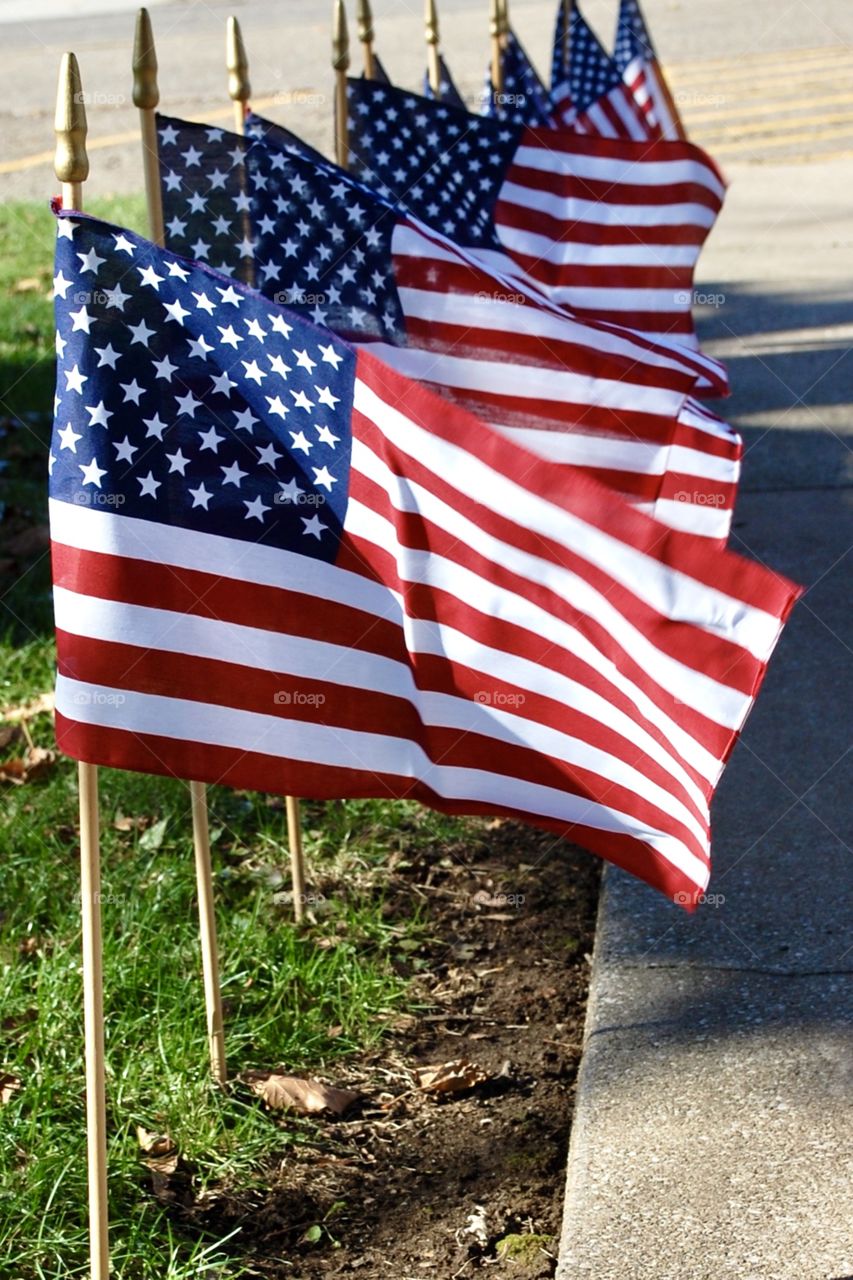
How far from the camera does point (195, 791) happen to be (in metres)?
3.37

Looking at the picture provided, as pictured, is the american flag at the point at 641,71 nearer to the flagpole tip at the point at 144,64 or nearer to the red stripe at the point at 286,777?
the flagpole tip at the point at 144,64

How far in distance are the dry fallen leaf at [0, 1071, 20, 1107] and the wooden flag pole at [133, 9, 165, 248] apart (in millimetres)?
1846

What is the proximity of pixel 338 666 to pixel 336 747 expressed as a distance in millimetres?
153

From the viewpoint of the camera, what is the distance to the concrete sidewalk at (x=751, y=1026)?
2.99m

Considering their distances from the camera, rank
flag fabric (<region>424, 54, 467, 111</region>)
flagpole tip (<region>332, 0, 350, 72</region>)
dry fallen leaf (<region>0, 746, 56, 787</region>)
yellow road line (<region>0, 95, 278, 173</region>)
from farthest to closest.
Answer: yellow road line (<region>0, 95, 278, 173</region>) < flag fabric (<region>424, 54, 467, 111</region>) < dry fallen leaf (<region>0, 746, 56, 787</region>) < flagpole tip (<region>332, 0, 350, 72</region>)

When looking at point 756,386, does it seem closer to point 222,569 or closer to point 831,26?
point 222,569

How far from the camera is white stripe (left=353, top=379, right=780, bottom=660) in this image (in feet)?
9.82

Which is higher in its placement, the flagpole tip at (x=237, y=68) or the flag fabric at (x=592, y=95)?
the flagpole tip at (x=237, y=68)

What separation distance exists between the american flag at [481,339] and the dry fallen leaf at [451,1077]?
136cm

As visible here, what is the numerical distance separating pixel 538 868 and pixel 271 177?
197cm

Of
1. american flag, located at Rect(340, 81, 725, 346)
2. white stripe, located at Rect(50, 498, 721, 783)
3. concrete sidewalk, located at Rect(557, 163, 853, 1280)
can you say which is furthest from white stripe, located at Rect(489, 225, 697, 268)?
white stripe, located at Rect(50, 498, 721, 783)

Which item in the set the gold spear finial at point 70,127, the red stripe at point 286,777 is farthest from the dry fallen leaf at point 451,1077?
the gold spear finial at point 70,127

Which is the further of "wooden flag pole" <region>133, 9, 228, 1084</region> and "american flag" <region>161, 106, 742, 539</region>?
"american flag" <region>161, 106, 742, 539</region>

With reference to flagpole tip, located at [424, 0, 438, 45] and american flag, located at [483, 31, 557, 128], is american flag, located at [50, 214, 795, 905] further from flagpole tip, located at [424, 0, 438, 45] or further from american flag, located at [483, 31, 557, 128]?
american flag, located at [483, 31, 557, 128]
